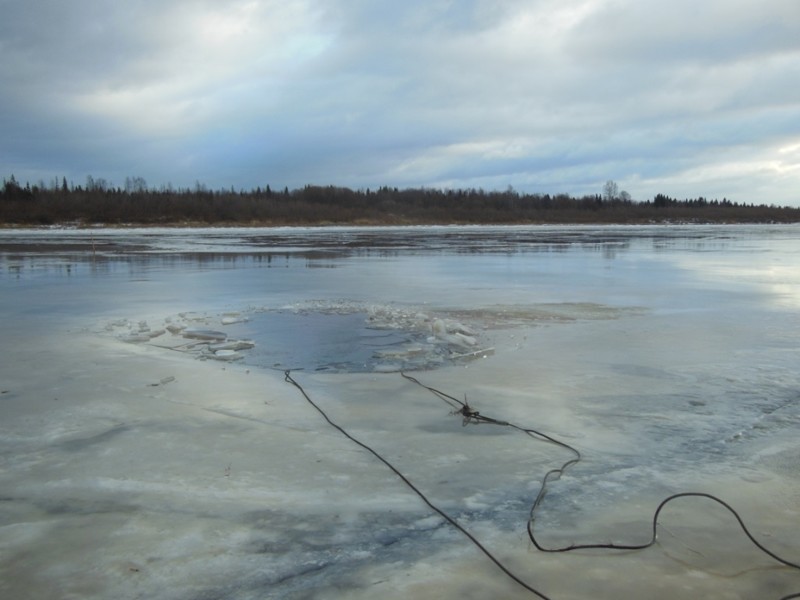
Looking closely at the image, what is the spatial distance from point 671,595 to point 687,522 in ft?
2.09

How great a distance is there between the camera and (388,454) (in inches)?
147

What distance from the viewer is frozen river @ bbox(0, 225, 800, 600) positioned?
2535 mm

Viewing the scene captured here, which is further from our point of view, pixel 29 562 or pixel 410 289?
pixel 410 289

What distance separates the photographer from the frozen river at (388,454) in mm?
2535

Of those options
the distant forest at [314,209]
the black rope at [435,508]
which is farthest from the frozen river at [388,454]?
the distant forest at [314,209]

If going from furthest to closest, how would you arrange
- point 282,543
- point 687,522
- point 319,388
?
point 319,388 → point 687,522 → point 282,543

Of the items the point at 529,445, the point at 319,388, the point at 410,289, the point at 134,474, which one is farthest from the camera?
the point at 410,289

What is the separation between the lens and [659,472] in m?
3.48

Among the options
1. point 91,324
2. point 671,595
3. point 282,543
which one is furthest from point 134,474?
point 91,324

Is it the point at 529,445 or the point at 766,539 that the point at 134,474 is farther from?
the point at 766,539

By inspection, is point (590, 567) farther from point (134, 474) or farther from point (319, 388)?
point (319, 388)

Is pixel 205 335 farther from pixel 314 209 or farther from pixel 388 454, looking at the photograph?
pixel 314 209

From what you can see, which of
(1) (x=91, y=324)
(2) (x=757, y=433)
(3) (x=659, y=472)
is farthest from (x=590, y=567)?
(1) (x=91, y=324)

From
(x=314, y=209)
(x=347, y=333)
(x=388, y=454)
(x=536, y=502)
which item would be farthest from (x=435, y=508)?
(x=314, y=209)
